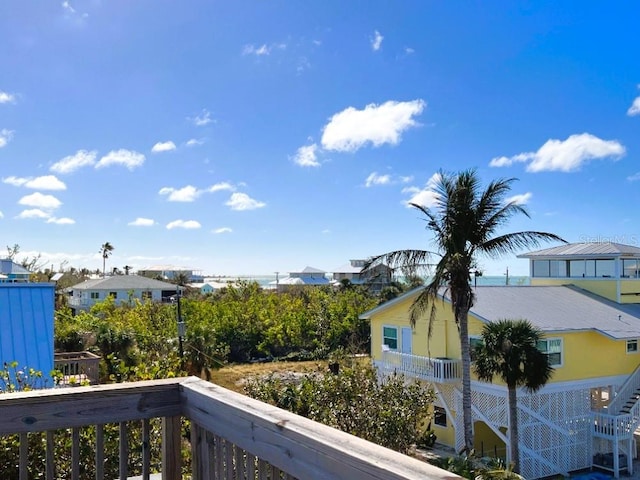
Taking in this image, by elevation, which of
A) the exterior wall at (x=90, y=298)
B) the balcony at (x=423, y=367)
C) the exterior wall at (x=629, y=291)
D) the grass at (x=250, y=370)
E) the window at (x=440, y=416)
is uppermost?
the exterior wall at (x=629, y=291)

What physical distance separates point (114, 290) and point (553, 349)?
4150 cm

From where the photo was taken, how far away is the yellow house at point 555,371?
16.5 meters

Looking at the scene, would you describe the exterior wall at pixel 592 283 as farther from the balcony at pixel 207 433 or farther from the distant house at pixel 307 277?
the distant house at pixel 307 277

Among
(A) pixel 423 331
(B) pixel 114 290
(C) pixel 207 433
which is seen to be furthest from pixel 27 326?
(B) pixel 114 290

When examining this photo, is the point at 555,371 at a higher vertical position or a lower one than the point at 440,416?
higher

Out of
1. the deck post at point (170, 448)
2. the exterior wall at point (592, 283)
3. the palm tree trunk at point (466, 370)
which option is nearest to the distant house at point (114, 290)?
the exterior wall at point (592, 283)

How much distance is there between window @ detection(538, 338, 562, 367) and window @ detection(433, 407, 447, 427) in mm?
4306

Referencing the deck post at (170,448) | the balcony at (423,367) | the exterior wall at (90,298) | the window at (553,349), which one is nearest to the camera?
the deck post at (170,448)

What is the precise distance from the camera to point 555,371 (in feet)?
54.9

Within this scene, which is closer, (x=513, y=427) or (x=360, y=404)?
(x=360, y=404)

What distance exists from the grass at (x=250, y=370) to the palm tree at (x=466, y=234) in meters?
11.8

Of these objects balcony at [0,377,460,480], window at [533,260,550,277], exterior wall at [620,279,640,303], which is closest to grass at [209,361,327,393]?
window at [533,260,550,277]

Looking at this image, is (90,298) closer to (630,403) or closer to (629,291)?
(629,291)

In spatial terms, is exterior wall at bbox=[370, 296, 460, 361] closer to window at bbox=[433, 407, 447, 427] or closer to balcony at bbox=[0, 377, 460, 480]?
window at bbox=[433, 407, 447, 427]
